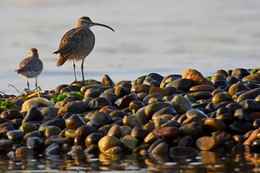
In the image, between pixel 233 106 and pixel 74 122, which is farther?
pixel 74 122

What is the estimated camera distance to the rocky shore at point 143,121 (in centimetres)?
798

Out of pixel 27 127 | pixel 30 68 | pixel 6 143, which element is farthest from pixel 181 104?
pixel 30 68

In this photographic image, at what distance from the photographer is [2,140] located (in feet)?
29.3

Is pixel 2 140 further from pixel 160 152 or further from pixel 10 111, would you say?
pixel 160 152

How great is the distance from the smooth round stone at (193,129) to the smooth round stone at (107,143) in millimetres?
1001

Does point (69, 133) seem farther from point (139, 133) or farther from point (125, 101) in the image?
Result: point (125, 101)

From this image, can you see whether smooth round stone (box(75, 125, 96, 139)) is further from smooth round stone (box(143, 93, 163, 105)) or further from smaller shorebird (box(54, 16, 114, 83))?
smaller shorebird (box(54, 16, 114, 83))

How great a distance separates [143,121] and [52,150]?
1.63 m

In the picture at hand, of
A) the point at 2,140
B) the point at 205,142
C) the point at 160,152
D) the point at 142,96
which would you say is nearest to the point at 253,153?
the point at 205,142

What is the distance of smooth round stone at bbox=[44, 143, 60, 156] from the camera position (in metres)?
8.38

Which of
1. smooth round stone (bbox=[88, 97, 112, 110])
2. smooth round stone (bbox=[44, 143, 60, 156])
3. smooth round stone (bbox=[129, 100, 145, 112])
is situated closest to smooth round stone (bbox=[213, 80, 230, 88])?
smooth round stone (bbox=[129, 100, 145, 112])

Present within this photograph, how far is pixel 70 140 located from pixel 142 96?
7.30 feet

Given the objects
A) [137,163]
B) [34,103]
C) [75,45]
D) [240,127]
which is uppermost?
[75,45]

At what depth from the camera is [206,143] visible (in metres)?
7.84
